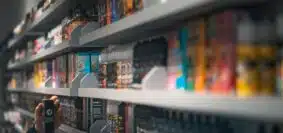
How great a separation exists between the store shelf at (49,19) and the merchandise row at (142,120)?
67 centimetres

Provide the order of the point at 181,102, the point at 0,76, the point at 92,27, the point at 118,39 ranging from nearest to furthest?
the point at 181,102, the point at 118,39, the point at 92,27, the point at 0,76

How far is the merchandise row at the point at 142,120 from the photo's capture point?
1.79 meters

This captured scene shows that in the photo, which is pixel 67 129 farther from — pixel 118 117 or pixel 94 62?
pixel 118 117

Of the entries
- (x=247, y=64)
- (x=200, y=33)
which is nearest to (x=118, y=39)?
(x=200, y=33)

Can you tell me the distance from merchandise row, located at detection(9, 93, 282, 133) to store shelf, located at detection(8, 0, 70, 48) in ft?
2.21

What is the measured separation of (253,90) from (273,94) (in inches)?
1.9

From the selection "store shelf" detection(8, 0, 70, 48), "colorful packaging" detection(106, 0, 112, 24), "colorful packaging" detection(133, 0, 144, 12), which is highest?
"store shelf" detection(8, 0, 70, 48)

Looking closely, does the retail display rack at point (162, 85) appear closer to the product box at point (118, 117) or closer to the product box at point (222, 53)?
the product box at point (222, 53)

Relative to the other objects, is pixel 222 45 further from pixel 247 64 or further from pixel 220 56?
pixel 247 64

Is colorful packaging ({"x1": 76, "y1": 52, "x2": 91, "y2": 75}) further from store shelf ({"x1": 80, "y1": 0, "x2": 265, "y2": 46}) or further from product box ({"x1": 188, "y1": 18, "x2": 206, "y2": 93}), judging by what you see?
product box ({"x1": 188, "y1": 18, "x2": 206, "y2": 93})

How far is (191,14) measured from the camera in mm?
1763

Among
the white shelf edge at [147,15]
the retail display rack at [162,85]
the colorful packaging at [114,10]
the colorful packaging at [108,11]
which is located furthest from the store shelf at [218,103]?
the colorful packaging at [108,11]

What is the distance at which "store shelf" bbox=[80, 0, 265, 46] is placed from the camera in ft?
4.81

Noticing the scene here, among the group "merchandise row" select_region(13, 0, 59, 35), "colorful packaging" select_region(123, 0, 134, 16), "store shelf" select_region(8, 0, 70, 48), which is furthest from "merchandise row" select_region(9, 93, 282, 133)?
"merchandise row" select_region(13, 0, 59, 35)
